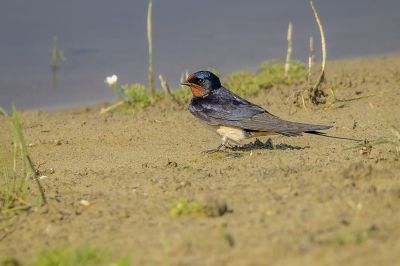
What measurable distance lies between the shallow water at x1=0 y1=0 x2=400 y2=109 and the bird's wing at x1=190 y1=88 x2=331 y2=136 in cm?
311

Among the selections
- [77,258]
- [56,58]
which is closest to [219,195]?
Answer: [77,258]

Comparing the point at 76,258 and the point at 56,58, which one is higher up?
the point at 56,58

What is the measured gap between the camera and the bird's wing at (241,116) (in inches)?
279

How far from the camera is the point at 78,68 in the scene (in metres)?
11.3

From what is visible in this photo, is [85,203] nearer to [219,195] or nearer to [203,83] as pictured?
[219,195]

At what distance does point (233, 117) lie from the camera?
24.2ft

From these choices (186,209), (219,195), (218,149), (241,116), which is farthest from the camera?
(241,116)

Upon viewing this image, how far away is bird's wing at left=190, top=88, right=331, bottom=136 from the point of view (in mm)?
7090

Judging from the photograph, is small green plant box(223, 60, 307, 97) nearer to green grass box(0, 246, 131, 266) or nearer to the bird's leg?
the bird's leg

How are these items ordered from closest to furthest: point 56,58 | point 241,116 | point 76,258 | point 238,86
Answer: point 76,258, point 241,116, point 238,86, point 56,58

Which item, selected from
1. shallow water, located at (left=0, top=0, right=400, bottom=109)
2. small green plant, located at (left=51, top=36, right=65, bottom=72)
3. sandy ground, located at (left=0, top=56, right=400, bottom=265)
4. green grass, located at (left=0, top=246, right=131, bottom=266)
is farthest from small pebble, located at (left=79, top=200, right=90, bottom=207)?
small green plant, located at (left=51, top=36, right=65, bottom=72)

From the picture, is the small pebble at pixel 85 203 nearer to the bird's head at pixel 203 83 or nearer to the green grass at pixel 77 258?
the green grass at pixel 77 258

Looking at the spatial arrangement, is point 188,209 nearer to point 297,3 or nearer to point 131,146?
point 131,146

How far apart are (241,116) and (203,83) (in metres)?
0.58
